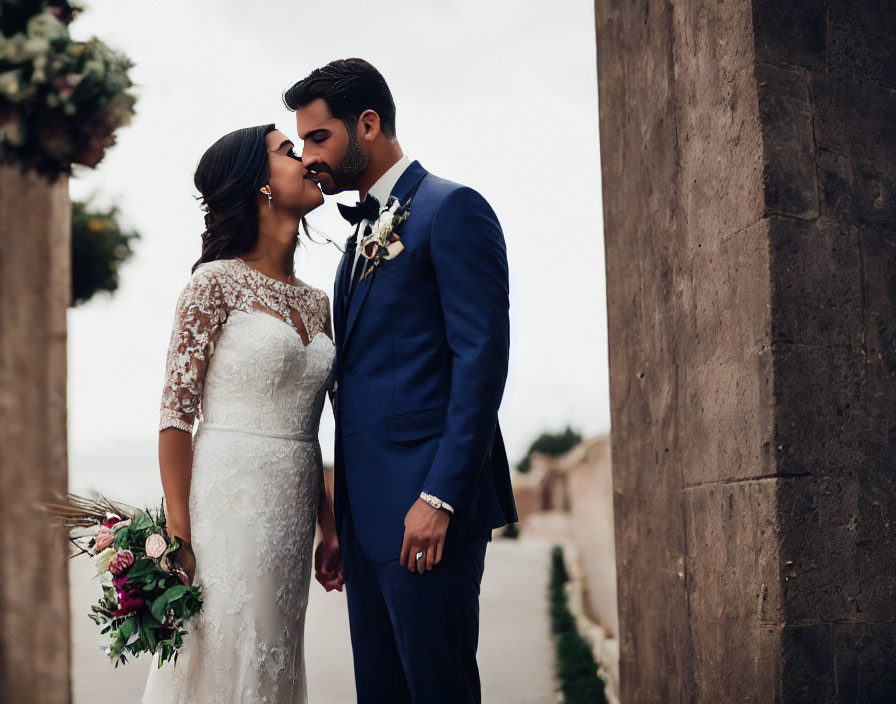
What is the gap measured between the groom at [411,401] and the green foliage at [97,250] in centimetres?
56

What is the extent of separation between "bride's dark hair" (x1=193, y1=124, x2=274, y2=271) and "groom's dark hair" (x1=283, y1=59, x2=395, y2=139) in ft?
0.72

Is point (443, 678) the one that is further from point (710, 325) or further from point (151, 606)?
point (710, 325)

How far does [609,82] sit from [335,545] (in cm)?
197

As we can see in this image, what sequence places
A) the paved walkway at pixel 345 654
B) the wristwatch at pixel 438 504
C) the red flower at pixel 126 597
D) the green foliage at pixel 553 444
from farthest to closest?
the green foliage at pixel 553 444 → the paved walkway at pixel 345 654 → the red flower at pixel 126 597 → the wristwatch at pixel 438 504

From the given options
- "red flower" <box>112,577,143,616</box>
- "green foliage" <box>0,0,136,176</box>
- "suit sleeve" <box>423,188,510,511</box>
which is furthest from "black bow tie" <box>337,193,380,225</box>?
"red flower" <box>112,577,143,616</box>

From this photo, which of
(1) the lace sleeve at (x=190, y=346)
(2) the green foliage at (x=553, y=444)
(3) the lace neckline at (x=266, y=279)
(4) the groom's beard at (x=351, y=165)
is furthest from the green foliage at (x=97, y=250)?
(2) the green foliage at (x=553, y=444)

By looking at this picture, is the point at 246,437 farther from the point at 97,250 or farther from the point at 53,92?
the point at 53,92

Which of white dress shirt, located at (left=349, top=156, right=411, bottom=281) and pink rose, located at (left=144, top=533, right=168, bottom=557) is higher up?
white dress shirt, located at (left=349, top=156, right=411, bottom=281)

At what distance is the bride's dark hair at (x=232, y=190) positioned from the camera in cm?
294

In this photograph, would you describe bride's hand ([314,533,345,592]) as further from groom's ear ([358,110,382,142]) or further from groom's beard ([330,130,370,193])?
groom's ear ([358,110,382,142])

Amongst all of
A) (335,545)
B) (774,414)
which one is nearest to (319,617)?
(335,545)

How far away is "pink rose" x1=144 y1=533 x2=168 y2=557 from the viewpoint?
255cm

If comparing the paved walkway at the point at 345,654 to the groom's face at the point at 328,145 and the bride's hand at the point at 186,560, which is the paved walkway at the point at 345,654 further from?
the groom's face at the point at 328,145

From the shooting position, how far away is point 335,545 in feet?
9.71
